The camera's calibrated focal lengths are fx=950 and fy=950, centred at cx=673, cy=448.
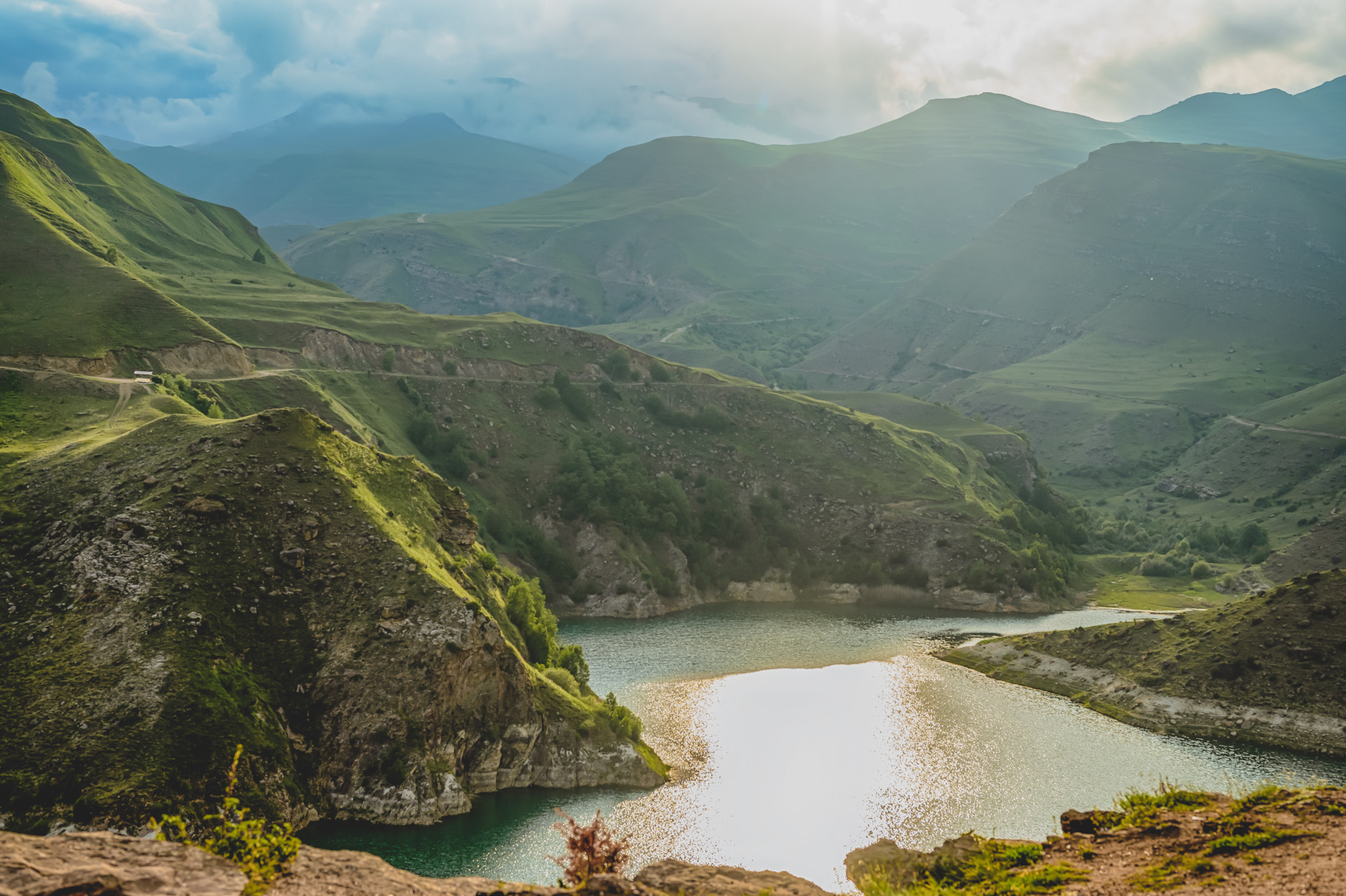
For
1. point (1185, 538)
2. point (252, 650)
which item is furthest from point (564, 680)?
point (1185, 538)

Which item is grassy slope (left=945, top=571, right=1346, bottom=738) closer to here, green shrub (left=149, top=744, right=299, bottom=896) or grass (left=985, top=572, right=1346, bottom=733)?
grass (left=985, top=572, right=1346, bottom=733)

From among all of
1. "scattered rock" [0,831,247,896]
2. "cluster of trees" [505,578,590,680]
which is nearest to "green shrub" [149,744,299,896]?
"scattered rock" [0,831,247,896]

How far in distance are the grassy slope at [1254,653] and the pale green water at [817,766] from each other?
611 centimetres

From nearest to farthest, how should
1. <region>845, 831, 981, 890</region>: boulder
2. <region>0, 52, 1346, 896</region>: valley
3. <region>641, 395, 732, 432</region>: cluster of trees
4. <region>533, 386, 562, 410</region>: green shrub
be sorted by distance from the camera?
1. <region>845, 831, 981, 890</region>: boulder
2. <region>0, 52, 1346, 896</region>: valley
3. <region>533, 386, 562, 410</region>: green shrub
4. <region>641, 395, 732, 432</region>: cluster of trees

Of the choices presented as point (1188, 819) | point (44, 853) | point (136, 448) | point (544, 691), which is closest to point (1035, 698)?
point (544, 691)

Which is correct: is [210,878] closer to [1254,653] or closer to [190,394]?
[190,394]

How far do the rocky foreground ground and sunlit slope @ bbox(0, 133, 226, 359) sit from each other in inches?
3069

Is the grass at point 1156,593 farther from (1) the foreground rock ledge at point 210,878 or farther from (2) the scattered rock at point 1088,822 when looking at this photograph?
(1) the foreground rock ledge at point 210,878

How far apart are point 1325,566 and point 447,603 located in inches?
5424

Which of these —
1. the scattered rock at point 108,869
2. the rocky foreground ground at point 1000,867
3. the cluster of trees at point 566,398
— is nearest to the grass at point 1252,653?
the rocky foreground ground at point 1000,867

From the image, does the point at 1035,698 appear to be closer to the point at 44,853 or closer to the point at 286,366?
the point at 44,853

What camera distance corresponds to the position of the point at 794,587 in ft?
469

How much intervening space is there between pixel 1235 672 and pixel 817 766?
39532 millimetres

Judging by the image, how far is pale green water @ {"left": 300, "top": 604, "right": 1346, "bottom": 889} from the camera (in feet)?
181
